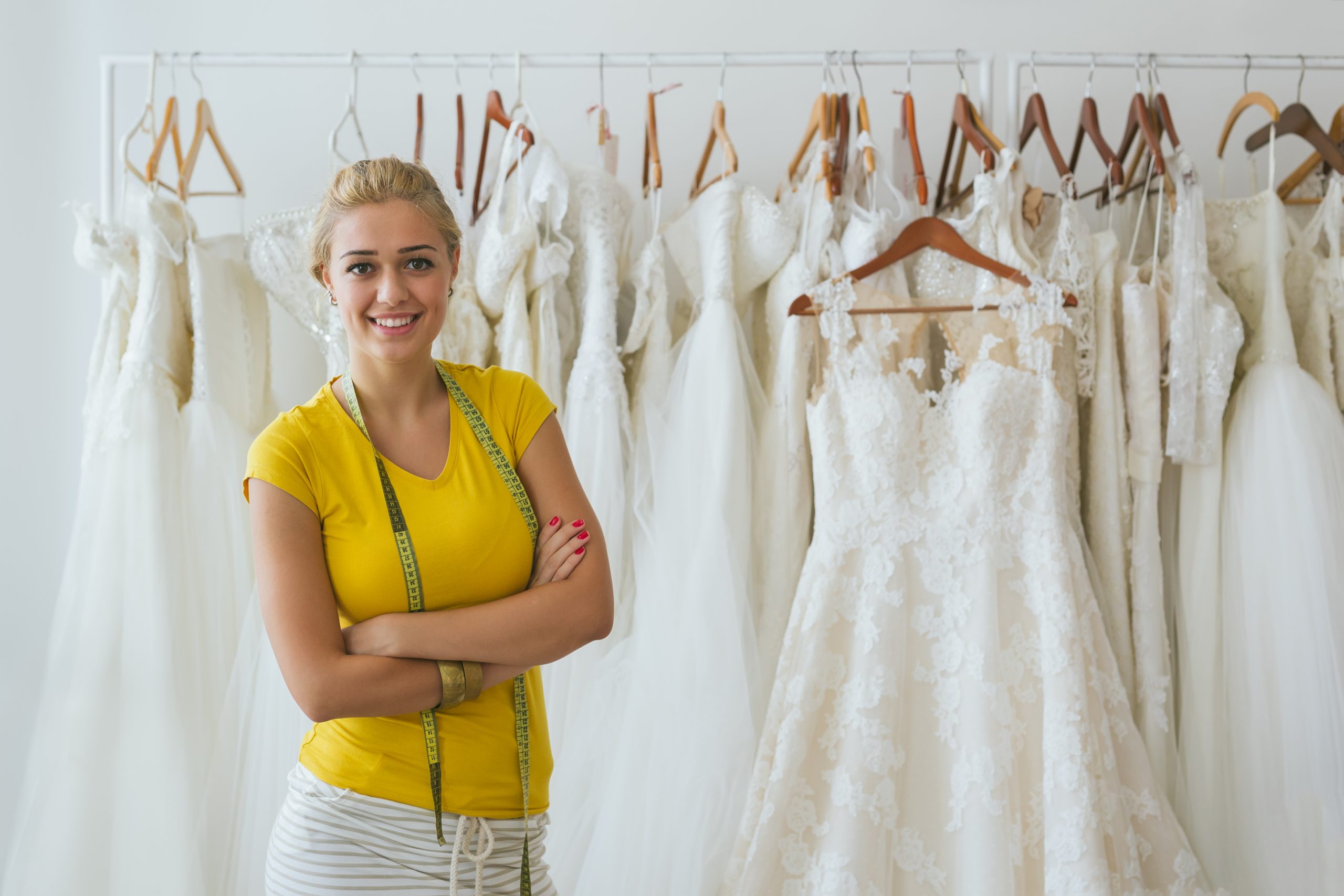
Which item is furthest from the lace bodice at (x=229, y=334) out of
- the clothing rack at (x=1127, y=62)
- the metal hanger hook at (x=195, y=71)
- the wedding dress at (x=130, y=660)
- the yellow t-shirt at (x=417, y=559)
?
the clothing rack at (x=1127, y=62)

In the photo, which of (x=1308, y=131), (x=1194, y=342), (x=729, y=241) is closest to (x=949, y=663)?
(x=1194, y=342)

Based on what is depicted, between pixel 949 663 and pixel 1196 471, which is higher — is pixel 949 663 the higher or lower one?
the lower one

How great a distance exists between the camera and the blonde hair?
118 centimetres

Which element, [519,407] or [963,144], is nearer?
[519,407]

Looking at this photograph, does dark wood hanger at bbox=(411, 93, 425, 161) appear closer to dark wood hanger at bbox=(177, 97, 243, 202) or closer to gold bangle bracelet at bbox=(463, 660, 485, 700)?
dark wood hanger at bbox=(177, 97, 243, 202)

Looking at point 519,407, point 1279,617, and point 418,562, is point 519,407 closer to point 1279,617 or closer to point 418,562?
point 418,562

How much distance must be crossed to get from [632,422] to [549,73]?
101 cm

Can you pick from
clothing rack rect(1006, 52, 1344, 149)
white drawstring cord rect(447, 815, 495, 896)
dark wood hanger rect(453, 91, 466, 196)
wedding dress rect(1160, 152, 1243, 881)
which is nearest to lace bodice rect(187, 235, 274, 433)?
dark wood hanger rect(453, 91, 466, 196)

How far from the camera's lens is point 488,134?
214 centimetres

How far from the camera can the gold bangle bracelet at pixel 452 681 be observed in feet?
3.67

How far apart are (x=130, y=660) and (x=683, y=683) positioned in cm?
102

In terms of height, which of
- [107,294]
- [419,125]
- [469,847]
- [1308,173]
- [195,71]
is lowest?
[469,847]

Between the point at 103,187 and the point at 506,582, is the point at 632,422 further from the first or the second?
the point at 103,187

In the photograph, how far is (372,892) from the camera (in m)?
1.12
